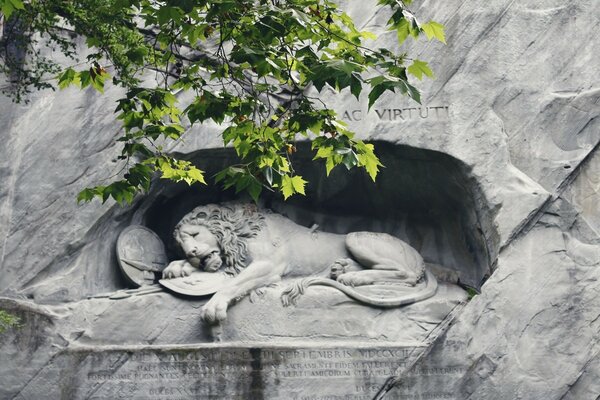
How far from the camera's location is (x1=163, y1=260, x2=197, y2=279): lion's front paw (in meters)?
12.0

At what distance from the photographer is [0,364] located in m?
11.3

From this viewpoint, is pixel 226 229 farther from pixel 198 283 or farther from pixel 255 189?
pixel 255 189

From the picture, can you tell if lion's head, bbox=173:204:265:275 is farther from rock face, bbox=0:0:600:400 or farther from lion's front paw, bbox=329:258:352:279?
lion's front paw, bbox=329:258:352:279

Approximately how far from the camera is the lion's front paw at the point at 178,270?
471 inches

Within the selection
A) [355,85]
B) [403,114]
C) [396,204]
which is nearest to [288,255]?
[396,204]

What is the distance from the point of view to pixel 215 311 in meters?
11.5

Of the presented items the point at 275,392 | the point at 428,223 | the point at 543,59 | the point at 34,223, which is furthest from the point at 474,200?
the point at 34,223

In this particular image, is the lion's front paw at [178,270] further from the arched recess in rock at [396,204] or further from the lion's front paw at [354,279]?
the lion's front paw at [354,279]

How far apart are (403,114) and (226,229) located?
2.20 m

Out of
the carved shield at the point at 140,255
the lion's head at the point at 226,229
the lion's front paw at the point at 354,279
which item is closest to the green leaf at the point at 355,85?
the lion's front paw at the point at 354,279

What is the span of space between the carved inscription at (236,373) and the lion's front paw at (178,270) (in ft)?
3.18

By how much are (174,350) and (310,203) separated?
260 centimetres

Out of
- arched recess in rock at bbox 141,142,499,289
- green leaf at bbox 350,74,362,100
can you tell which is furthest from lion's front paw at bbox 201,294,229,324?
green leaf at bbox 350,74,362,100

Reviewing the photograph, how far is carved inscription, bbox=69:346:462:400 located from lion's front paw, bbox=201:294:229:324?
0.37 meters
